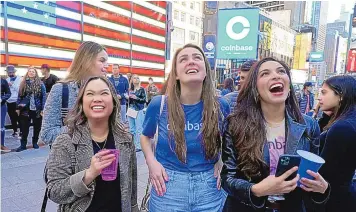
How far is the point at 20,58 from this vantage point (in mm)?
9320

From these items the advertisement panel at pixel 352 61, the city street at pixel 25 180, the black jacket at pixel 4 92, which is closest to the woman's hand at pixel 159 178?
the city street at pixel 25 180

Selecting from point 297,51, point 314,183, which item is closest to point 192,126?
point 314,183

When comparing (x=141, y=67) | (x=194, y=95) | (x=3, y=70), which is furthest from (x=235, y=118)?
(x=141, y=67)

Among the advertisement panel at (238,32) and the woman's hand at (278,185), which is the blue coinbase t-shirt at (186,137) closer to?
the woman's hand at (278,185)

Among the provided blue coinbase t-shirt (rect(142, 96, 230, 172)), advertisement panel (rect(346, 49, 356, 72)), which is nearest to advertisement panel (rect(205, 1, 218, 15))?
blue coinbase t-shirt (rect(142, 96, 230, 172))

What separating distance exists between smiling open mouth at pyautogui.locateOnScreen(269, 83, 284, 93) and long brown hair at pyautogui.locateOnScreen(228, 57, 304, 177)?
0.11 m

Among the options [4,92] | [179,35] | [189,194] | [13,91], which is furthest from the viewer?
[179,35]

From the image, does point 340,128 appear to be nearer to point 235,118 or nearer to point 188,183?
point 235,118

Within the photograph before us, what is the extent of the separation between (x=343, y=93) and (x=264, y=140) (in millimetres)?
1259

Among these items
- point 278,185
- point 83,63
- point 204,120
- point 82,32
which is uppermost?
point 82,32

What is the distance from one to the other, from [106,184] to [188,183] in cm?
52

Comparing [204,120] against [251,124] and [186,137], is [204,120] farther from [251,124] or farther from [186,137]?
[251,124]

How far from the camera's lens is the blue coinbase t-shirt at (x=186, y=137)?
1.80 meters

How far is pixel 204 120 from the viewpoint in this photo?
1851 millimetres
